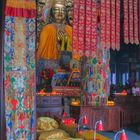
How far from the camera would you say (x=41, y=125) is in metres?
3.65

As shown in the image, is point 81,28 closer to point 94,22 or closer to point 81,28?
point 81,28

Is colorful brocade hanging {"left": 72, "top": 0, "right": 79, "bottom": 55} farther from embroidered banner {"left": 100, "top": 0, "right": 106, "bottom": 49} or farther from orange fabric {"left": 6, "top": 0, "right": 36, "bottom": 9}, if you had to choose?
orange fabric {"left": 6, "top": 0, "right": 36, "bottom": 9}

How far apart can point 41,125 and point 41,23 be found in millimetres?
3989

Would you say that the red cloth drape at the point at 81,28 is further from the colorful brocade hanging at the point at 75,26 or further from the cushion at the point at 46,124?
the cushion at the point at 46,124

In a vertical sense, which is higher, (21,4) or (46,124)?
(21,4)

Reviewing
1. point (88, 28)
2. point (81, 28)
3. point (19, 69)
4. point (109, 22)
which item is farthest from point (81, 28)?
point (19, 69)

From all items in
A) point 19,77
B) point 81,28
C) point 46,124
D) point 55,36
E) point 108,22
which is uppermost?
point 55,36

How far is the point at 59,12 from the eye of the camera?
704 cm

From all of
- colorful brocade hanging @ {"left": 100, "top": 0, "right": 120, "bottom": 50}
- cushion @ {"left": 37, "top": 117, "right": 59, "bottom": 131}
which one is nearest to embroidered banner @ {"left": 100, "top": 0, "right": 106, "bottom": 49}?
colorful brocade hanging @ {"left": 100, "top": 0, "right": 120, "bottom": 50}

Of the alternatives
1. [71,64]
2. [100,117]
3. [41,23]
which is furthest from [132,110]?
[41,23]

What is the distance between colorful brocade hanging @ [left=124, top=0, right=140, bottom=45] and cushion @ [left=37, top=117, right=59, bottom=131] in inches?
66.8

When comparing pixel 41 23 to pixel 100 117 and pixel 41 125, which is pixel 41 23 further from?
pixel 41 125

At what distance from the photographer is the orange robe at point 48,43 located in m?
6.90

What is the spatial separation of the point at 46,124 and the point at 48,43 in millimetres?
3640
